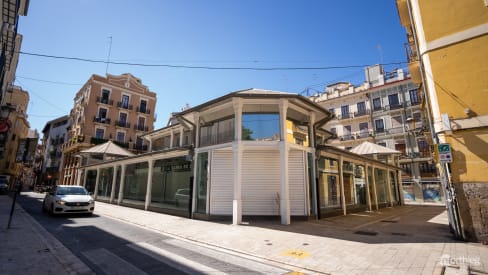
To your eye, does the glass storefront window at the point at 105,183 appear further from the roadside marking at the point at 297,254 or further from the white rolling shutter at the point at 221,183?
the roadside marking at the point at 297,254

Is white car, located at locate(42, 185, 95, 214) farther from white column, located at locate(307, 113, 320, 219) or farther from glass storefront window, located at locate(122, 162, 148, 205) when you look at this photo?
white column, located at locate(307, 113, 320, 219)

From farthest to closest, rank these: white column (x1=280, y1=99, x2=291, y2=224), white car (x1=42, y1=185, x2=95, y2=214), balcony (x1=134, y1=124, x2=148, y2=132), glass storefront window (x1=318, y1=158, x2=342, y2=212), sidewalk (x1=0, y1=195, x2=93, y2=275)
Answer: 1. balcony (x1=134, y1=124, x2=148, y2=132)
2. glass storefront window (x1=318, y1=158, x2=342, y2=212)
3. white car (x1=42, y1=185, x2=95, y2=214)
4. white column (x1=280, y1=99, x2=291, y2=224)
5. sidewalk (x1=0, y1=195, x2=93, y2=275)

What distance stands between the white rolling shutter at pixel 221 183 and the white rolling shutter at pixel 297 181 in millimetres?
3256

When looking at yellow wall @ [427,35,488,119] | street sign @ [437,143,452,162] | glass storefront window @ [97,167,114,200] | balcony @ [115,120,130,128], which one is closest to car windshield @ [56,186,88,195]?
glass storefront window @ [97,167,114,200]

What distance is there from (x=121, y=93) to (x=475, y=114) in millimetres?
44321

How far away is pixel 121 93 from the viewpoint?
40.1 m

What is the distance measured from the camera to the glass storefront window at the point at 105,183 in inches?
901

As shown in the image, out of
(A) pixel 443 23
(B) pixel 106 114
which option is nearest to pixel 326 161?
(A) pixel 443 23

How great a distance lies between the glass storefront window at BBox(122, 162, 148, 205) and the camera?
17.8 meters

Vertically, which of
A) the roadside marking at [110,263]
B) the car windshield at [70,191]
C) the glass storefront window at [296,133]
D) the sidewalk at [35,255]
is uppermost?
the glass storefront window at [296,133]

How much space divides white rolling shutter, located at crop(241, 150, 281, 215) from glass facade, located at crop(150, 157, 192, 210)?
355cm

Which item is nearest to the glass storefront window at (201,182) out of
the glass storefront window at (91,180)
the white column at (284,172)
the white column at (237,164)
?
the white column at (237,164)

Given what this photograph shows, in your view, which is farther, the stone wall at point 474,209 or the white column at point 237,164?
the white column at point 237,164

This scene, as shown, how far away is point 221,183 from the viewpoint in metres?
12.4
